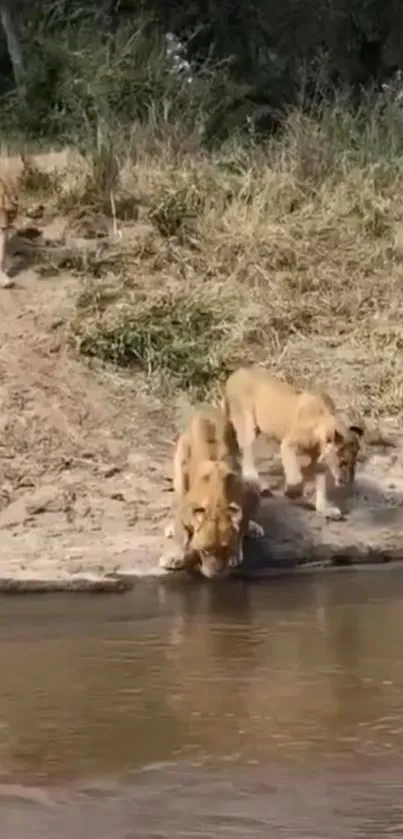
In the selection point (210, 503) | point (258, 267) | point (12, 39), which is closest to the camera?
point (210, 503)

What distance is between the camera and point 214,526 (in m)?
8.45

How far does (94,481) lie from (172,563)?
1460 mm

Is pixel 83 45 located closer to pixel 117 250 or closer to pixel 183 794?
pixel 117 250

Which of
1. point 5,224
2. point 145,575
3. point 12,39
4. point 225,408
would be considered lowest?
point 145,575

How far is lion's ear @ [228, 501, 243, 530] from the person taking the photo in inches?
335

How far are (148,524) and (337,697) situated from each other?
2.86 m

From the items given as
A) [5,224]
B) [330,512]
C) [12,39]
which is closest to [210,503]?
[330,512]

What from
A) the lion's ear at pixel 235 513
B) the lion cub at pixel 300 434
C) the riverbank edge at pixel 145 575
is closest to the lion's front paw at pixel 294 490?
the lion cub at pixel 300 434

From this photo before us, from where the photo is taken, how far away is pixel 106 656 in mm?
7109

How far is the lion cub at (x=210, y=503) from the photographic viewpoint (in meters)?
8.44

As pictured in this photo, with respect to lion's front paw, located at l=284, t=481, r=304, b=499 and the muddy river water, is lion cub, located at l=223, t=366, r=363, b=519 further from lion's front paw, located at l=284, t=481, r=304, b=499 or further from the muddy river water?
the muddy river water

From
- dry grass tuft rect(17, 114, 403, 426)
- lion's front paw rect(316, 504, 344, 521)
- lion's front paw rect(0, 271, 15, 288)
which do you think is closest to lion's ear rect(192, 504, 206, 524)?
lion's front paw rect(316, 504, 344, 521)

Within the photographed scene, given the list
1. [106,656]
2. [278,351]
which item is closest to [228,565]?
[106,656]

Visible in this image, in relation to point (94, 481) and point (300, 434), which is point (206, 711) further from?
point (94, 481)
